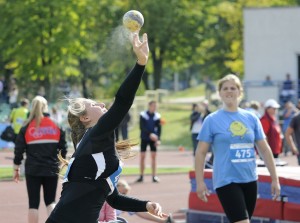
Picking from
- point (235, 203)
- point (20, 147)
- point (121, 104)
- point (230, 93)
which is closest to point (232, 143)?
point (230, 93)

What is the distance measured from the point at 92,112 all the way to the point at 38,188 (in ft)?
15.3

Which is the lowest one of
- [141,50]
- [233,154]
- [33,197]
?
[33,197]

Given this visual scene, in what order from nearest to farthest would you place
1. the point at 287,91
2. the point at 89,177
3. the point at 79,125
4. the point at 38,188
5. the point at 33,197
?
the point at 89,177 < the point at 79,125 < the point at 33,197 < the point at 38,188 < the point at 287,91

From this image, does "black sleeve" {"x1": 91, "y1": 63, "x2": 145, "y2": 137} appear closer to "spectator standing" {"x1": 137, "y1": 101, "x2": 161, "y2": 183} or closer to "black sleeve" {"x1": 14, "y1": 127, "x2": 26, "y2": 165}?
"black sleeve" {"x1": 14, "y1": 127, "x2": 26, "y2": 165}

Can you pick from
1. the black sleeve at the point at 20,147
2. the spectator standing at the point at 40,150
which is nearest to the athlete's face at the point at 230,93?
the spectator standing at the point at 40,150

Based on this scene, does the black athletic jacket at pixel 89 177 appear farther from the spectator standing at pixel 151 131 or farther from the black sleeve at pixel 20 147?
the spectator standing at pixel 151 131

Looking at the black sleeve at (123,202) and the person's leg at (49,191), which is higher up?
the black sleeve at (123,202)

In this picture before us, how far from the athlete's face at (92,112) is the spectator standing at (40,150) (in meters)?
4.49

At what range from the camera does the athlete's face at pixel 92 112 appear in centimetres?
641

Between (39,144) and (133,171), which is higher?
(39,144)

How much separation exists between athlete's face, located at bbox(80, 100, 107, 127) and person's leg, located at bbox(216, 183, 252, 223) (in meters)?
2.48

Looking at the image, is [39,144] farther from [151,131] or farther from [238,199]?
[151,131]

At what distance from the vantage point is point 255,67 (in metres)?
38.9

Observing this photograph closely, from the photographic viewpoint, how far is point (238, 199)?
27.8ft
